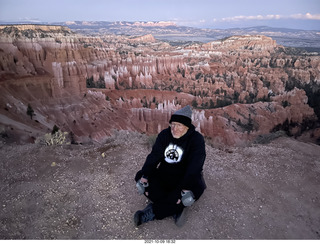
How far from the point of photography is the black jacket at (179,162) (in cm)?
302

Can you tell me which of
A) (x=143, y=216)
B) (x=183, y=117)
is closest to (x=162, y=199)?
(x=143, y=216)

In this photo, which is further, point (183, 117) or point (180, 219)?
point (180, 219)

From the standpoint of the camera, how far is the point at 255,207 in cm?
374

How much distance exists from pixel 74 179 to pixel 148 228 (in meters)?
1.92

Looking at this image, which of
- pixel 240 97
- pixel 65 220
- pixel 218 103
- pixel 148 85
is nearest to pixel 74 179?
pixel 65 220

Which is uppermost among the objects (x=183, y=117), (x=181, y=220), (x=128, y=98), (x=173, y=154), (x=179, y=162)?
(x=183, y=117)

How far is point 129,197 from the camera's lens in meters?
3.88

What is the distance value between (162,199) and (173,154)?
2.08 ft

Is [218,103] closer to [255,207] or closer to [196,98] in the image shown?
[196,98]

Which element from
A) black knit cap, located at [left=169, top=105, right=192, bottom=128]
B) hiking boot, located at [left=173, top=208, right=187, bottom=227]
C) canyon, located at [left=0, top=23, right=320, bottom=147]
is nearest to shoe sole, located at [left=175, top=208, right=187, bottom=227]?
hiking boot, located at [left=173, top=208, right=187, bottom=227]

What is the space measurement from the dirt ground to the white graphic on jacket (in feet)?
2.81

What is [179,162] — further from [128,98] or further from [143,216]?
[128,98]

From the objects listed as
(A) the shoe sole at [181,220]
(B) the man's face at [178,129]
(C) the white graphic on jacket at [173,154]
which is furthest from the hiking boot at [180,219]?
(B) the man's face at [178,129]

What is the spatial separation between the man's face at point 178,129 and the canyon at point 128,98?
20.2ft
